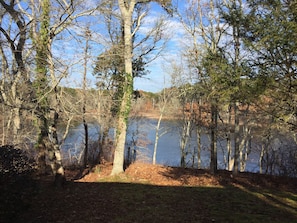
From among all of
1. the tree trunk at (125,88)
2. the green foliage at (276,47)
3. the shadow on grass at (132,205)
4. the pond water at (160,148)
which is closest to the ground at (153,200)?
the shadow on grass at (132,205)

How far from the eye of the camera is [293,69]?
518cm

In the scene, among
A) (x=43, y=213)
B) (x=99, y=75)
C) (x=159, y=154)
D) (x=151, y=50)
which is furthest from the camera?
(x=159, y=154)

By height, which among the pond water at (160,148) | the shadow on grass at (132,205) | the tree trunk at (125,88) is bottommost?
the pond water at (160,148)

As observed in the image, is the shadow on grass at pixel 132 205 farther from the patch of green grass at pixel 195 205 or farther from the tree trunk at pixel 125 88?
the tree trunk at pixel 125 88

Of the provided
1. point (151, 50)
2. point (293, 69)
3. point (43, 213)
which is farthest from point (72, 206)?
point (151, 50)

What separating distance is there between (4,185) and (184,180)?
6.14 meters

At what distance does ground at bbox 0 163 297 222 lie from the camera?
15.1 feet

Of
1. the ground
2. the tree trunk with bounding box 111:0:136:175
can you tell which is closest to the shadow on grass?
the ground

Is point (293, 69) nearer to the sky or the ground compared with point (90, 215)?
nearer to the sky

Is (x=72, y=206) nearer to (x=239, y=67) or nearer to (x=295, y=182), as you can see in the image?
(x=239, y=67)

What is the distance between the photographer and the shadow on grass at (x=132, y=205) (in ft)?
14.0

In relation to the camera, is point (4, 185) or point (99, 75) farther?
point (99, 75)

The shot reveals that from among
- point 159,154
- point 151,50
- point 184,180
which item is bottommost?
point 159,154

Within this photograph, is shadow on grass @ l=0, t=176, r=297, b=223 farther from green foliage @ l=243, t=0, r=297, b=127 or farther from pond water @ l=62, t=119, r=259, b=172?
pond water @ l=62, t=119, r=259, b=172
